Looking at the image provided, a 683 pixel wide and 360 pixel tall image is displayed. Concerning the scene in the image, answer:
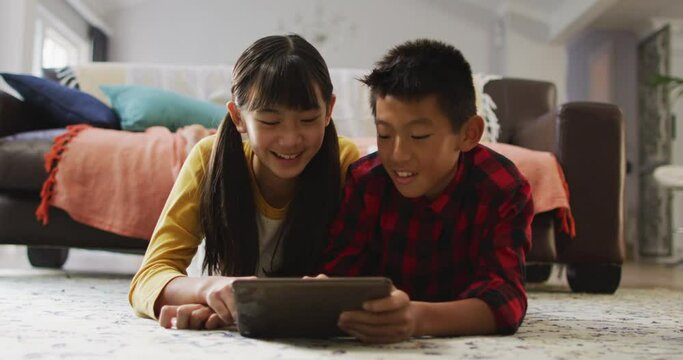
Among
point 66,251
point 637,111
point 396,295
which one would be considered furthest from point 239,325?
point 637,111

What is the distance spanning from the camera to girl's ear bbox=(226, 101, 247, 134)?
1125 millimetres

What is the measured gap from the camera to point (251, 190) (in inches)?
46.9

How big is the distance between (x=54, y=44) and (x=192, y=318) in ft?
14.6

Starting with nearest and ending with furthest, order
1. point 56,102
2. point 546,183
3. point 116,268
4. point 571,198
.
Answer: point 546,183 < point 571,198 < point 56,102 < point 116,268

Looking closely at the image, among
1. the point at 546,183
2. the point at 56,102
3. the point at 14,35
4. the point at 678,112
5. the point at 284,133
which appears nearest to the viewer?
the point at 284,133

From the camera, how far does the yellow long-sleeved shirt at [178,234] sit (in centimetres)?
108

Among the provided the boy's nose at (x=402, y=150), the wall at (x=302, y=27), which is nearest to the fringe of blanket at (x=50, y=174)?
the boy's nose at (x=402, y=150)

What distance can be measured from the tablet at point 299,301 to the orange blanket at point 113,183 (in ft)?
3.29

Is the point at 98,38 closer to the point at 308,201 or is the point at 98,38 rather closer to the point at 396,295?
the point at 308,201

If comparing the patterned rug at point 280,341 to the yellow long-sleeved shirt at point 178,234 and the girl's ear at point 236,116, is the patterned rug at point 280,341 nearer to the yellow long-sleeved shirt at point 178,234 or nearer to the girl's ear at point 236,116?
the yellow long-sleeved shirt at point 178,234

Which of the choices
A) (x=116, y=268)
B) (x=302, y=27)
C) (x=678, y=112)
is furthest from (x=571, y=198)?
(x=302, y=27)

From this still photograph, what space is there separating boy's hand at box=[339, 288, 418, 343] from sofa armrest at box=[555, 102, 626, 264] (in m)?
1.17

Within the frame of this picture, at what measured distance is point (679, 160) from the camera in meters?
5.05

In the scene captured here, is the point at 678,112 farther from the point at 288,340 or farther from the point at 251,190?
the point at 288,340
